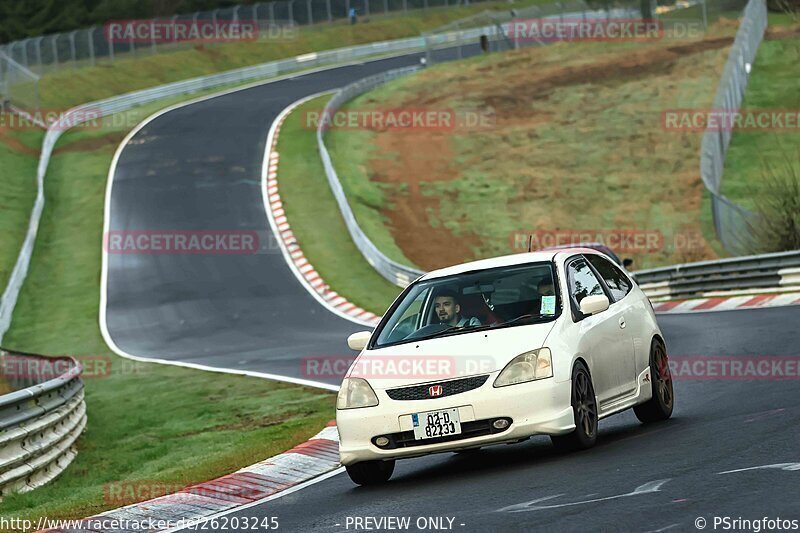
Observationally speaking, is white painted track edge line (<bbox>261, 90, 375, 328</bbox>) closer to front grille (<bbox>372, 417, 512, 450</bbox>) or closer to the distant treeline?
front grille (<bbox>372, 417, 512, 450</bbox>)

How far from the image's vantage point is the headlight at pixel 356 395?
10422mm

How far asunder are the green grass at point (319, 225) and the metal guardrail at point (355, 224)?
0.62 ft

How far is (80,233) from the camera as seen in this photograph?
4144 cm

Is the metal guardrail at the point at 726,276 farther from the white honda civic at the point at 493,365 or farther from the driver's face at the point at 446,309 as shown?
the driver's face at the point at 446,309

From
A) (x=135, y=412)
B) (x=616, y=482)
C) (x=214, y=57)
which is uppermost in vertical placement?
(x=214, y=57)

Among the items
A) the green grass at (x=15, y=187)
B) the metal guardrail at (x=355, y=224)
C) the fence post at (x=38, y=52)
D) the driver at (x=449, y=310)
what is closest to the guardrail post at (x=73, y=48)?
the fence post at (x=38, y=52)

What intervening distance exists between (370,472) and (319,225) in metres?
30.2

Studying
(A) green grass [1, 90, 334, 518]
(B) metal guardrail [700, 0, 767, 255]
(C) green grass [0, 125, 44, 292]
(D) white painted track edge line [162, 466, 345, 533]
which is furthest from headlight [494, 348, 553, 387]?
(C) green grass [0, 125, 44, 292]

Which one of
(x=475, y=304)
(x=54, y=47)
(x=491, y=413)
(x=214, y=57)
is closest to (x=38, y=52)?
(x=54, y=47)

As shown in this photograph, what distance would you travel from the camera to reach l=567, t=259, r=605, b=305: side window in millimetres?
11359

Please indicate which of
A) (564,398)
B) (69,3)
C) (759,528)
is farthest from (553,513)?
(69,3)

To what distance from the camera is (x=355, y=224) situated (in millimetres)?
38750

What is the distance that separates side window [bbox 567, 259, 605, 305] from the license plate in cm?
169

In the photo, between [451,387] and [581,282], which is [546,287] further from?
[451,387]
